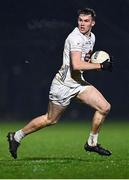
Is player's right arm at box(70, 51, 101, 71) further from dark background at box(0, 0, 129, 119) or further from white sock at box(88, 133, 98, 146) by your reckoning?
dark background at box(0, 0, 129, 119)

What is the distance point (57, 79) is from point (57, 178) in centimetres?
257

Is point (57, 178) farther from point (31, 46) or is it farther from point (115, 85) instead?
point (115, 85)

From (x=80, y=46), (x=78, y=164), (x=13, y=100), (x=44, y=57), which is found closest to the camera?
(x=78, y=164)

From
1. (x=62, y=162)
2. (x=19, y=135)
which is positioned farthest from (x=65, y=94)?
(x=62, y=162)

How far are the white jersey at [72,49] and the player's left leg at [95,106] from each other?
7.6 inches

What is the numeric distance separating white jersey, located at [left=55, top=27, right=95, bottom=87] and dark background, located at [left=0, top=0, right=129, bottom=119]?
355 inches

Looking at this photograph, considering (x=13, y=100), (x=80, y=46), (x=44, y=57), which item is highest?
(x=80, y=46)

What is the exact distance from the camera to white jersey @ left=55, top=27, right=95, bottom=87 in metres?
10.7

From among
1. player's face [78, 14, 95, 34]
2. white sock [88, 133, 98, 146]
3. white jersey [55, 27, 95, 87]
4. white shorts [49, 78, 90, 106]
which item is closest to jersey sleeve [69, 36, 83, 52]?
white jersey [55, 27, 95, 87]

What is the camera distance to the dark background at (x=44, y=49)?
76.5ft

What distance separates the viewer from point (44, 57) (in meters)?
27.0

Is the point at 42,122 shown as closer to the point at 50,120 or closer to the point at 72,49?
the point at 50,120

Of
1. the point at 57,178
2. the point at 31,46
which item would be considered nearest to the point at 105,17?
the point at 31,46

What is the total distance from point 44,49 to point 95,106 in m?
15.3
